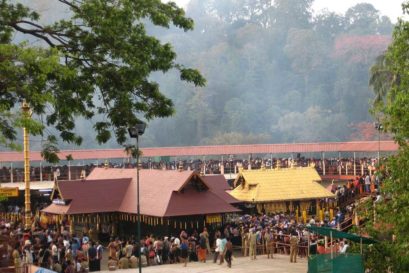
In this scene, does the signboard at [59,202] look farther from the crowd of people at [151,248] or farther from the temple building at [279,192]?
the temple building at [279,192]

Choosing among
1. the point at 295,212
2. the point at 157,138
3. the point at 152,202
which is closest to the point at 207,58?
the point at 157,138

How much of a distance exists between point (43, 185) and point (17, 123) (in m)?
33.8

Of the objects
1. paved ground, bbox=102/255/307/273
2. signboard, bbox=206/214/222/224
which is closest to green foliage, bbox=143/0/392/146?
signboard, bbox=206/214/222/224

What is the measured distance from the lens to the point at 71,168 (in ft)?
157

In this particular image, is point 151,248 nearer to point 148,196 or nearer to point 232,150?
point 148,196

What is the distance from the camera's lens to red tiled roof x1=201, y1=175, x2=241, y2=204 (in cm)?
3254

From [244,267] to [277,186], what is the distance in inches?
508

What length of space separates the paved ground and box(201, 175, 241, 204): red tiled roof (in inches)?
264

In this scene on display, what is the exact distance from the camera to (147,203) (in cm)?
3059

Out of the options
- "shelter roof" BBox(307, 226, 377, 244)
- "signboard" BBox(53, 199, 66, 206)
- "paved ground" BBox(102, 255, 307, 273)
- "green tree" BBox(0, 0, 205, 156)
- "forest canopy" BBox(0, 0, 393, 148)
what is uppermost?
"forest canopy" BBox(0, 0, 393, 148)

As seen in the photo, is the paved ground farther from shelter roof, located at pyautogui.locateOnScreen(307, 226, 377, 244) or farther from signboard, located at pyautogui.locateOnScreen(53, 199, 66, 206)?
signboard, located at pyautogui.locateOnScreen(53, 199, 66, 206)

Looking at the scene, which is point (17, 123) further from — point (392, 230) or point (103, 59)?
point (392, 230)

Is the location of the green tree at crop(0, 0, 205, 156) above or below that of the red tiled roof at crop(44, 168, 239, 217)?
above

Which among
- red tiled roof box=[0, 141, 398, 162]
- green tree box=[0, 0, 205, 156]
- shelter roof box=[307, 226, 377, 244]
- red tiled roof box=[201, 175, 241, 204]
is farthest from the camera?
red tiled roof box=[0, 141, 398, 162]
